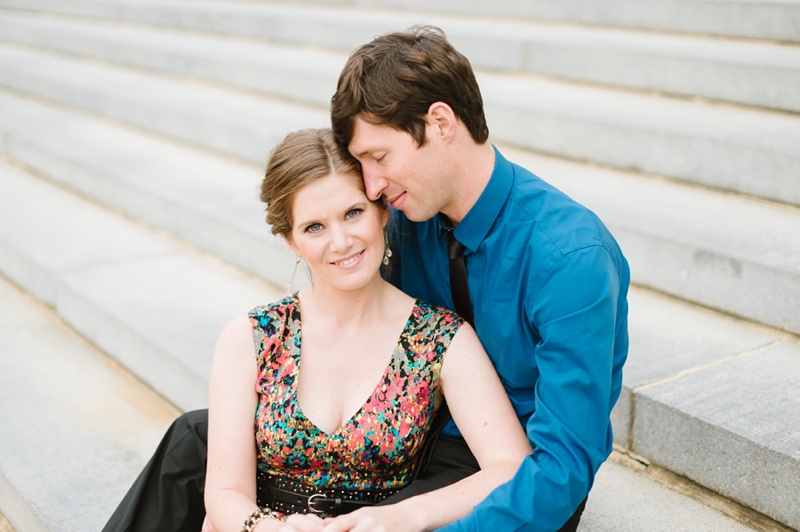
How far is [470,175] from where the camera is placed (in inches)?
82.0

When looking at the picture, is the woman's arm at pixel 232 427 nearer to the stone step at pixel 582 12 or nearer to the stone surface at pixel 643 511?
the stone surface at pixel 643 511

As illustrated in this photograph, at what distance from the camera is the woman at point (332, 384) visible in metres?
2.03

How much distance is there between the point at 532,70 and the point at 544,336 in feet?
10.3

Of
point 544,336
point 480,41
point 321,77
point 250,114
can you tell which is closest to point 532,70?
point 480,41

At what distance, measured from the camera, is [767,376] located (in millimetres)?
2504

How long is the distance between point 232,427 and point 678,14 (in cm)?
336

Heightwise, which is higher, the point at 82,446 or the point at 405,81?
the point at 405,81

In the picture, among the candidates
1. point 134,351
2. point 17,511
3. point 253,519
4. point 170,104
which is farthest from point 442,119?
point 170,104

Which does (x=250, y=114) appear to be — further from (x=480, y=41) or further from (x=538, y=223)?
(x=538, y=223)

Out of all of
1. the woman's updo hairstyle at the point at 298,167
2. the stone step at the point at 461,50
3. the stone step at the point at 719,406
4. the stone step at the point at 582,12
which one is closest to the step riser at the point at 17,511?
the woman's updo hairstyle at the point at 298,167

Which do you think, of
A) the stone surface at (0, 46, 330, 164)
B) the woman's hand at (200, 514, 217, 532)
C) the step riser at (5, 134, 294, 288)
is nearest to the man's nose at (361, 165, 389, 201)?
the woman's hand at (200, 514, 217, 532)

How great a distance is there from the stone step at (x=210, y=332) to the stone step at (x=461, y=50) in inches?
49.0

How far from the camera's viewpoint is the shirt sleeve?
1.76 m

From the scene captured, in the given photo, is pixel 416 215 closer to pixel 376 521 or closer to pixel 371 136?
pixel 371 136
